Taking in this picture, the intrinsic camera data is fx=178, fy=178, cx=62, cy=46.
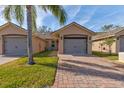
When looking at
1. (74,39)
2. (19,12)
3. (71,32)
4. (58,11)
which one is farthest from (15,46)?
(58,11)

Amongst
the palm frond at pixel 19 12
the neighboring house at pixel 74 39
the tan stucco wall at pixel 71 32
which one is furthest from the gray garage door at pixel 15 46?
the palm frond at pixel 19 12

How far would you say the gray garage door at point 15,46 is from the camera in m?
22.2

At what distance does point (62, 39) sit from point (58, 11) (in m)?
10.6

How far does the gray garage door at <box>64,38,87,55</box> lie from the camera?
75.1 ft

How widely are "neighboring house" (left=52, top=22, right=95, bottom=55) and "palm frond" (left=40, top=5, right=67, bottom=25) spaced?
9894 mm

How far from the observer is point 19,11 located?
508 inches

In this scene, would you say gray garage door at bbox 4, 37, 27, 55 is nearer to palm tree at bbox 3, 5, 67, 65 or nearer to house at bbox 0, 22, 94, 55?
house at bbox 0, 22, 94, 55

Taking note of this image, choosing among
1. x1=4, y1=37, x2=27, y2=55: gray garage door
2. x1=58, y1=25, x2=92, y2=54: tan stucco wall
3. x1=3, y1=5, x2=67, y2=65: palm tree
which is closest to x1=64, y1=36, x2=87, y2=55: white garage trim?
x1=58, y1=25, x2=92, y2=54: tan stucco wall

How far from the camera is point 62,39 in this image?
22.8 meters

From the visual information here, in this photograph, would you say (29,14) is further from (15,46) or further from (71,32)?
(71,32)

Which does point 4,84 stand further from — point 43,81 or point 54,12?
point 54,12

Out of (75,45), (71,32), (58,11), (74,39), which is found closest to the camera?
(58,11)

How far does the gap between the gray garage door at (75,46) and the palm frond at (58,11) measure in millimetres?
10197
